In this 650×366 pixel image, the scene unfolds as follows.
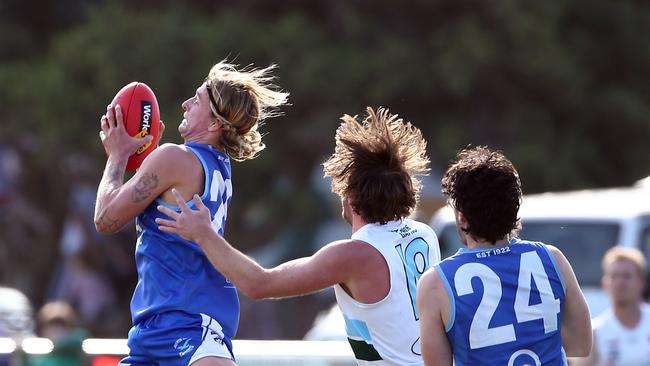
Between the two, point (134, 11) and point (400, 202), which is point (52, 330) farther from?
point (134, 11)

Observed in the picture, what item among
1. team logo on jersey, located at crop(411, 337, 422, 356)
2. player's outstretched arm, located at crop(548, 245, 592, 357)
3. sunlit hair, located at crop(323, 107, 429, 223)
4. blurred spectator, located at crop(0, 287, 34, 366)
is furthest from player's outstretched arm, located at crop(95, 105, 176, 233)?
blurred spectator, located at crop(0, 287, 34, 366)

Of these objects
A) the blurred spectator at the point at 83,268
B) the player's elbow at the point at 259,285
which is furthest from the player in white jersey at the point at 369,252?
the blurred spectator at the point at 83,268

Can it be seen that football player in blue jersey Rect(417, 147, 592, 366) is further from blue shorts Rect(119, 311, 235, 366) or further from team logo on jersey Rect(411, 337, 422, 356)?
blue shorts Rect(119, 311, 235, 366)

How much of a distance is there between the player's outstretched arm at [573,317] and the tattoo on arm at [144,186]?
1.64 m

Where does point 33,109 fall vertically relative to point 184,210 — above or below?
above

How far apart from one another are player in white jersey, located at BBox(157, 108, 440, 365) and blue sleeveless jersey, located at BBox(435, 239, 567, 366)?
523 mm

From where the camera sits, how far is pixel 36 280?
72.1 feet

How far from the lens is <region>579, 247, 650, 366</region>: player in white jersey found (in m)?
8.42

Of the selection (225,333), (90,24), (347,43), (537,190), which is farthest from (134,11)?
(225,333)

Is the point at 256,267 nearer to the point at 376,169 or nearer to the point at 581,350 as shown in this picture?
the point at 376,169

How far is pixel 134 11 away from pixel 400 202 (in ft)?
50.1

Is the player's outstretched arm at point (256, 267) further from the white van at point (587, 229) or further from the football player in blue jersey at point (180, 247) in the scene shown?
the white van at point (587, 229)

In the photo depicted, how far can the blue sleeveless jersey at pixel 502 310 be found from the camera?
428 centimetres

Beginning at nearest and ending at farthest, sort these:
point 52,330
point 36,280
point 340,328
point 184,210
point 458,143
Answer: point 184,210 → point 52,330 → point 340,328 → point 458,143 → point 36,280
